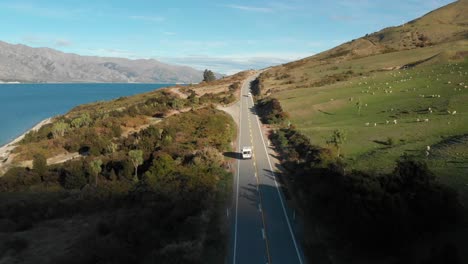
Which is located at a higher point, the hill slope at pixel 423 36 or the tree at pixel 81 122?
the hill slope at pixel 423 36

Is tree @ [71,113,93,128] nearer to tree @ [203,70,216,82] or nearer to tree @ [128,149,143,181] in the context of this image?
tree @ [128,149,143,181]

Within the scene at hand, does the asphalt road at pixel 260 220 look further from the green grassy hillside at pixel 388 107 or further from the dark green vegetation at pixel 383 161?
the green grassy hillside at pixel 388 107

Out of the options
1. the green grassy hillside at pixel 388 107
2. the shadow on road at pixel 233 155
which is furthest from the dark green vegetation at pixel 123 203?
the green grassy hillside at pixel 388 107

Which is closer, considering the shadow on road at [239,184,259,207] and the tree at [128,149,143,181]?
the shadow on road at [239,184,259,207]

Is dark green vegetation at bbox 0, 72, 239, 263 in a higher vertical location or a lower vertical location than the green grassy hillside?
lower

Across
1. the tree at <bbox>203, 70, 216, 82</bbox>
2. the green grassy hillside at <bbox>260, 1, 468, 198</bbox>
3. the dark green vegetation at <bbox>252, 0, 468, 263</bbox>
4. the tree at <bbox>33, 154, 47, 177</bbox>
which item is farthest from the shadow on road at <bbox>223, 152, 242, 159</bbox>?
the tree at <bbox>203, 70, 216, 82</bbox>
